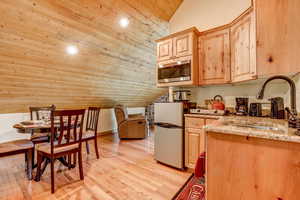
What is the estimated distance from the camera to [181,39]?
255 centimetres

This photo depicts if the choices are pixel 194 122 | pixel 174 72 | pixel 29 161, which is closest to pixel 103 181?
pixel 29 161

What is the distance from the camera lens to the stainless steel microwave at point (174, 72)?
2.47m

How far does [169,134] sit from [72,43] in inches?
91.1

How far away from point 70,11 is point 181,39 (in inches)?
69.0

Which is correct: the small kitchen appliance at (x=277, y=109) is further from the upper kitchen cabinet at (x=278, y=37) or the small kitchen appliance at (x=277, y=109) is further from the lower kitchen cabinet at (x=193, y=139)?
the lower kitchen cabinet at (x=193, y=139)

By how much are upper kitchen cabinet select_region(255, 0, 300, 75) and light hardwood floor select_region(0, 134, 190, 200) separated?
178 centimetres

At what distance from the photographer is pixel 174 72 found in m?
2.64

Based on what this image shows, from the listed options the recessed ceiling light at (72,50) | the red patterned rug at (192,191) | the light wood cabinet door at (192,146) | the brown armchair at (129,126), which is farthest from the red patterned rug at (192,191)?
the recessed ceiling light at (72,50)

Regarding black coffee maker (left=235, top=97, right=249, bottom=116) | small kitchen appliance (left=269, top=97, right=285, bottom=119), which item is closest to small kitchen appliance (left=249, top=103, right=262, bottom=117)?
black coffee maker (left=235, top=97, right=249, bottom=116)

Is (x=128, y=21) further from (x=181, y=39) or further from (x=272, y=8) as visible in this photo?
(x=272, y=8)

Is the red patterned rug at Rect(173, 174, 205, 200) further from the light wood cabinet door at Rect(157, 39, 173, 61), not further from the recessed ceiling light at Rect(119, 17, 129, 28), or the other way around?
the recessed ceiling light at Rect(119, 17, 129, 28)

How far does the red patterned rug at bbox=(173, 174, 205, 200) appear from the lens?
1795 mm

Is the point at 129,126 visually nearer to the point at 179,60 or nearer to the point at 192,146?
→ the point at 192,146

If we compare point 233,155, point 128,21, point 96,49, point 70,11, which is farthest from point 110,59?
point 233,155
